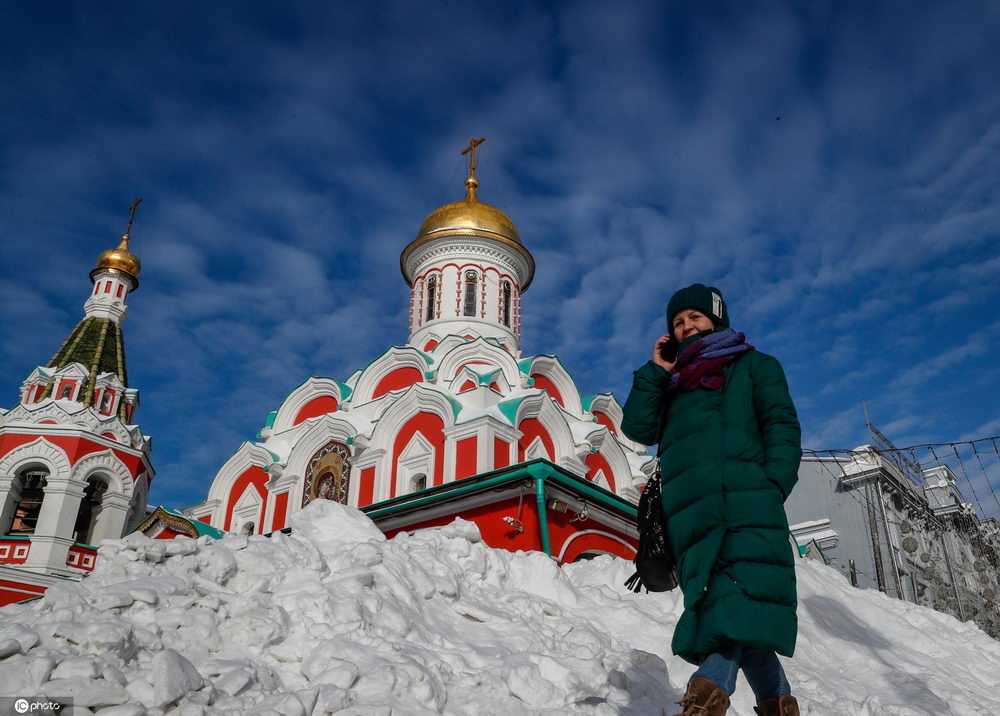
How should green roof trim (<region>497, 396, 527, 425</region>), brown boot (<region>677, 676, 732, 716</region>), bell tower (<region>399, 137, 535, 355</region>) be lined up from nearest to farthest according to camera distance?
brown boot (<region>677, 676, 732, 716</region>) → green roof trim (<region>497, 396, 527, 425</region>) → bell tower (<region>399, 137, 535, 355</region>)

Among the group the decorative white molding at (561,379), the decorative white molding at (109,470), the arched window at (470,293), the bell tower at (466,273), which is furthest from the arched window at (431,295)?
the decorative white molding at (109,470)

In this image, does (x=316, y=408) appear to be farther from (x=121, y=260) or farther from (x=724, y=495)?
(x=724, y=495)

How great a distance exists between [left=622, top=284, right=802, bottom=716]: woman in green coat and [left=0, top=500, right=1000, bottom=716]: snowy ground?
4.18 ft

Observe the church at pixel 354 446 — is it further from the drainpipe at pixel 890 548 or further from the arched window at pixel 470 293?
the drainpipe at pixel 890 548

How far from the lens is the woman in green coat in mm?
2684

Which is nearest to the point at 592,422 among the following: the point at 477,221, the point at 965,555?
the point at 477,221

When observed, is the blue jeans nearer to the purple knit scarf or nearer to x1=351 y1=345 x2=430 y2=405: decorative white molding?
the purple knit scarf

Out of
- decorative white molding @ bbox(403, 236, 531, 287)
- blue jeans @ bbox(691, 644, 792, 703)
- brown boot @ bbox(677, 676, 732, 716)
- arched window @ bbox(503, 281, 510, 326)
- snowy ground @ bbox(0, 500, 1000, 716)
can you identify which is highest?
decorative white molding @ bbox(403, 236, 531, 287)

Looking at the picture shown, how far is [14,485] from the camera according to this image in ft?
48.5

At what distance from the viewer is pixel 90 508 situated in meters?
15.4

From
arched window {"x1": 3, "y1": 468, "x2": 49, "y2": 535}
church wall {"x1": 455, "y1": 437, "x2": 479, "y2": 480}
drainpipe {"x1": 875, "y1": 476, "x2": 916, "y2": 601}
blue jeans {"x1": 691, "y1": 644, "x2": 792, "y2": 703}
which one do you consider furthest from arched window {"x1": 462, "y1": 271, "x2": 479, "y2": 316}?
blue jeans {"x1": 691, "y1": 644, "x2": 792, "y2": 703}

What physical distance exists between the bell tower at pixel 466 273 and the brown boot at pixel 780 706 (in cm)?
1508

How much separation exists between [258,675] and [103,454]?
1301 centimetres

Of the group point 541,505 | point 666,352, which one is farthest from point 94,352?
point 666,352
